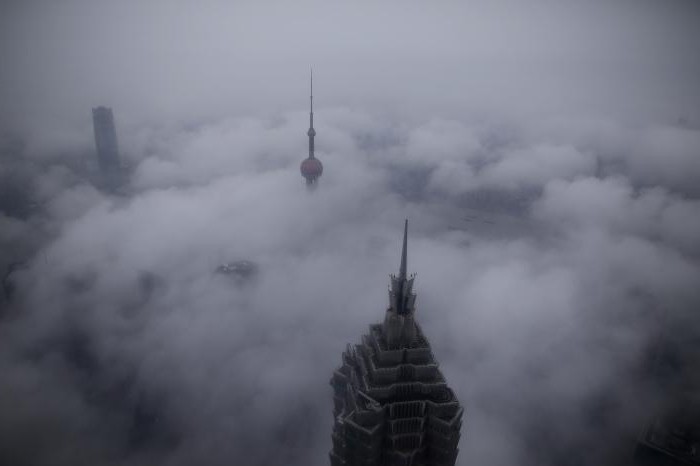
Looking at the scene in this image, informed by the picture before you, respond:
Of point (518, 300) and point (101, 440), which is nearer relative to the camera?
point (101, 440)

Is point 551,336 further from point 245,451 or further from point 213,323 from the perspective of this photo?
point 213,323

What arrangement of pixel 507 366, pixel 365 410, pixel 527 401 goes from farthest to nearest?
1. pixel 507 366
2. pixel 527 401
3. pixel 365 410

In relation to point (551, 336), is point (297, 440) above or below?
below

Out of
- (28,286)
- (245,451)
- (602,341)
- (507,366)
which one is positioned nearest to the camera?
(245,451)

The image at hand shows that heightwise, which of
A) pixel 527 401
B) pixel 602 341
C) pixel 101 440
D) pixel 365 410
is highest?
pixel 365 410

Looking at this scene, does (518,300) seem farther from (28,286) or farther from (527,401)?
(28,286)

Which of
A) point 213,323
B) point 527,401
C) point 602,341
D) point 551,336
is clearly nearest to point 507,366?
point 527,401
